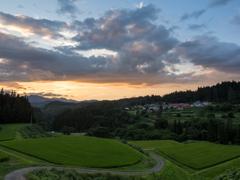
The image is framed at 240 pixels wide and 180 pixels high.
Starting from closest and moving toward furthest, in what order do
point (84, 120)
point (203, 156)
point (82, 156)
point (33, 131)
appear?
1. point (82, 156)
2. point (203, 156)
3. point (33, 131)
4. point (84, 120)

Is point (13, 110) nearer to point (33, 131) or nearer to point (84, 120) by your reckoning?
point (33, 131)

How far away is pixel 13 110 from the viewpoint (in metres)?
73.2

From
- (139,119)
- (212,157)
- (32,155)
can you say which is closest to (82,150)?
(32,155)

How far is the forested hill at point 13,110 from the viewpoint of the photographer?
7156 centimetres

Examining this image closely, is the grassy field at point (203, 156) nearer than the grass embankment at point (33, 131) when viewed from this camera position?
Yes

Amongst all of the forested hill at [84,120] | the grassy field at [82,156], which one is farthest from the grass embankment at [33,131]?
the forested hill at [84,120]

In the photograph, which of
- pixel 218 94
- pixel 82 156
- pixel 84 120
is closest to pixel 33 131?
pixel 82 156

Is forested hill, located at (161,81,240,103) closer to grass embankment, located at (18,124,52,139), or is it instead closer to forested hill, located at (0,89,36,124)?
grass embankment, located at (18,124,52,139)

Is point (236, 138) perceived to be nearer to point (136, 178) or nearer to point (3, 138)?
point (136, 178)

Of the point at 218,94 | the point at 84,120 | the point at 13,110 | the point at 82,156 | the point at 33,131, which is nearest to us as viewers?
the point at 82,156

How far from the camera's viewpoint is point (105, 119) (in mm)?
148625

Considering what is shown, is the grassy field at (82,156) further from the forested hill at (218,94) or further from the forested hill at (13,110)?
the forested hill at (218,94)

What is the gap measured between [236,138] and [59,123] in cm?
11624

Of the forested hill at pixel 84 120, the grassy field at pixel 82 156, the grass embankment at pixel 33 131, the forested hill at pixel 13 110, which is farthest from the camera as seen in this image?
the forested hill at pixel 84 120
